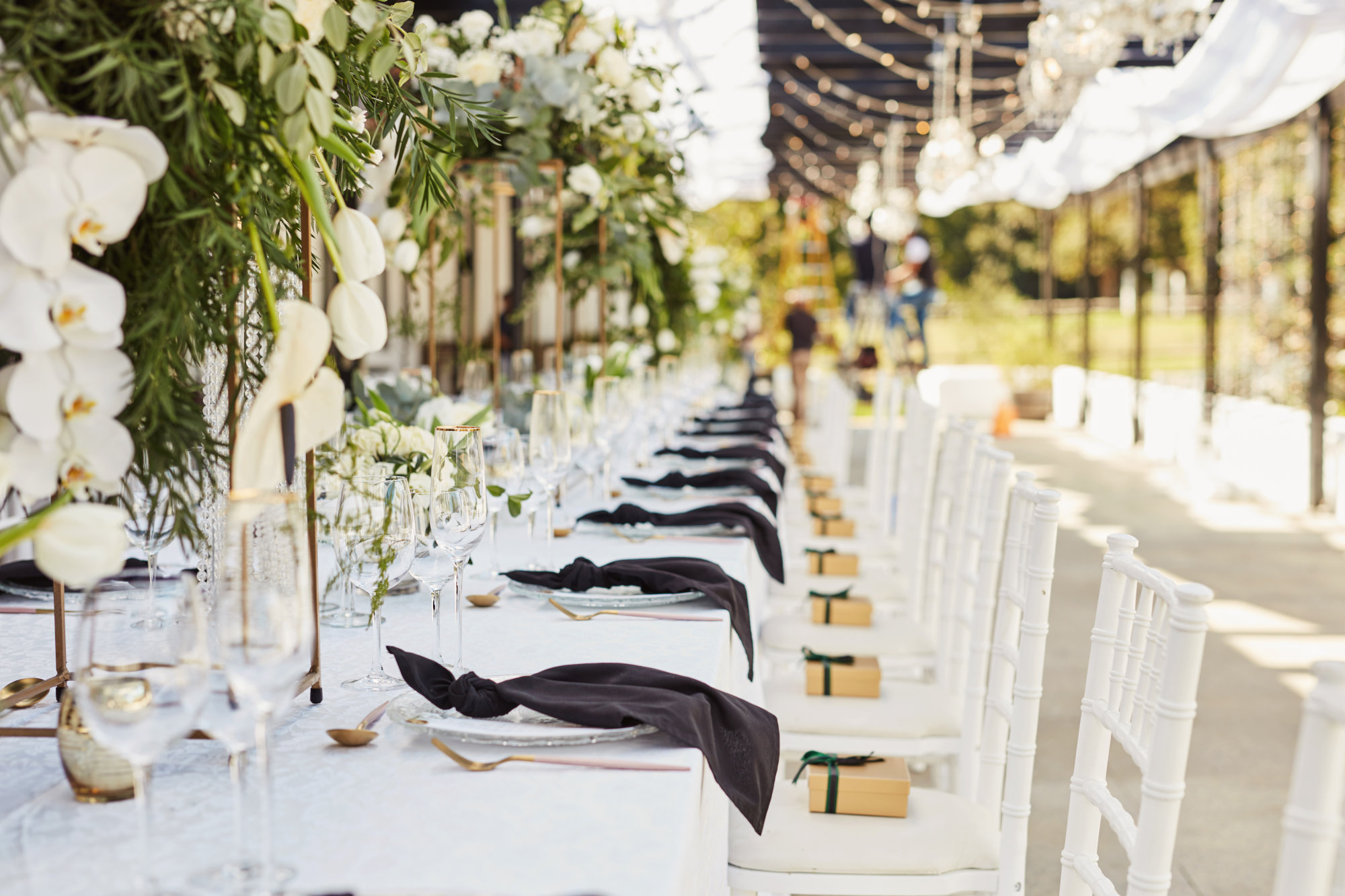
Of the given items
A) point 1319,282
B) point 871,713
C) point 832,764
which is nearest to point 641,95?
point 871,713

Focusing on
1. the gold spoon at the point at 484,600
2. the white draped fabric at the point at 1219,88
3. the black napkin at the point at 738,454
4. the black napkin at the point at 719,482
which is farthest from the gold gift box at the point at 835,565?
the white draped fabric at the point at 1219,88

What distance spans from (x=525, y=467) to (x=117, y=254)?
3.15ft

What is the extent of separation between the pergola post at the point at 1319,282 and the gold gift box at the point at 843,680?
20.6 feet

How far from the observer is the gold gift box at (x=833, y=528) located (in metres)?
4.03

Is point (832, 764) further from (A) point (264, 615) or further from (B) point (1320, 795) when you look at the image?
(A) point (264, 615)

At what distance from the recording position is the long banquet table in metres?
0.91

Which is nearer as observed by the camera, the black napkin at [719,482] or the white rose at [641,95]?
the black napkin at [719,482]

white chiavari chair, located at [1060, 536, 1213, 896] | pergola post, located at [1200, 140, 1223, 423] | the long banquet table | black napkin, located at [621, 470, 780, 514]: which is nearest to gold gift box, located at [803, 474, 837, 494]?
black napkin, located at [621, 470, 780, 514]

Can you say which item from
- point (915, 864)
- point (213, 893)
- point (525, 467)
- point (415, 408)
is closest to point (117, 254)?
point (213, 893)

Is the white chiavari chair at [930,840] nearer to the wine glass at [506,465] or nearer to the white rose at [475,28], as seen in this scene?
the wine glass at [506,465]

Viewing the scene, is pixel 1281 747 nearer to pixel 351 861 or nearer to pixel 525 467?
pixel 525 467

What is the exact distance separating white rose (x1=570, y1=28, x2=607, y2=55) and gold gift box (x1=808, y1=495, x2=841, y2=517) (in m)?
1.77

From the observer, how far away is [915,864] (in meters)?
1.70

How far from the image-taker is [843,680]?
7.93 ft
